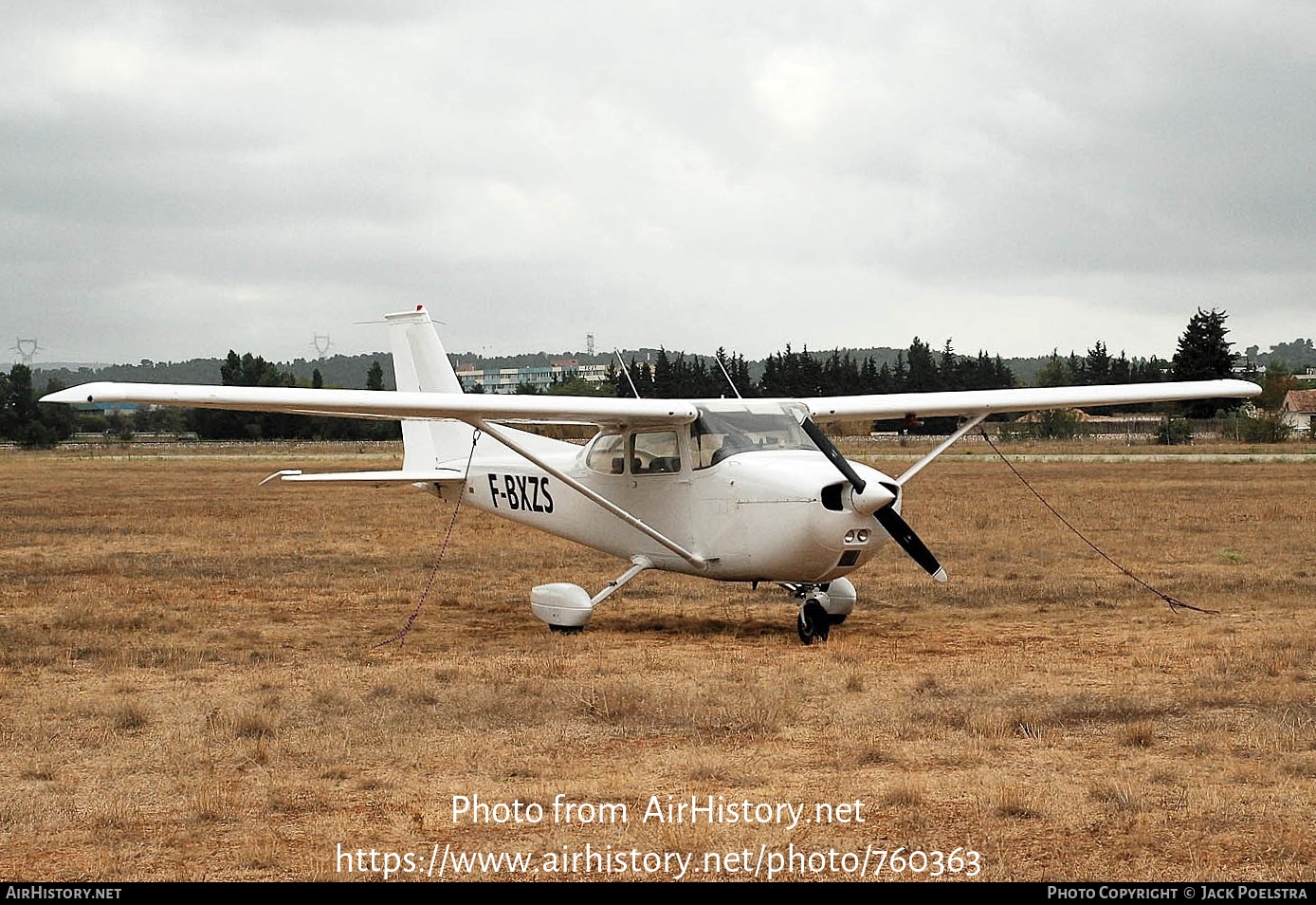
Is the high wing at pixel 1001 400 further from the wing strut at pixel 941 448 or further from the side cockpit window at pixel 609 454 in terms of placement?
the side cockpit window at pixel 609 454

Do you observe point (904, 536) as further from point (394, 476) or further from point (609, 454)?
point (394, 476)

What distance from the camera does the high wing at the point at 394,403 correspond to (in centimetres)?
1099

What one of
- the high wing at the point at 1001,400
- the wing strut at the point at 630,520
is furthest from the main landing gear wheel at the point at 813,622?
the high wing at the point at 1001,400

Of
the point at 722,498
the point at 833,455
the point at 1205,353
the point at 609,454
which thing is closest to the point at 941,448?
the point at 833,455

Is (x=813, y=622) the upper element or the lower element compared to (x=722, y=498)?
lower

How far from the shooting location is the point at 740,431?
12664 millimetres

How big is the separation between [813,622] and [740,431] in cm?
187

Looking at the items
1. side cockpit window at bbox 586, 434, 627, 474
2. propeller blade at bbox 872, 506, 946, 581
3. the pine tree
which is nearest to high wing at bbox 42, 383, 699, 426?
side cockpit window at bbox 586, 434, 627, 474

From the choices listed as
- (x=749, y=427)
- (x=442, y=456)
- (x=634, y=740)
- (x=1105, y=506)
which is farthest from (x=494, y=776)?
(x=1105, y=506)

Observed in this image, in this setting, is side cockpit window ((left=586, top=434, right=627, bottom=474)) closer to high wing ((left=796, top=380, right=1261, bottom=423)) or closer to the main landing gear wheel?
high wing ((left=796, top=380, right=1261, bottom=423))

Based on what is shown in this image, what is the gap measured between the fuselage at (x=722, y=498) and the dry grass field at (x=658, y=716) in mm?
744

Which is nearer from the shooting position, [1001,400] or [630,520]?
[630,520]
